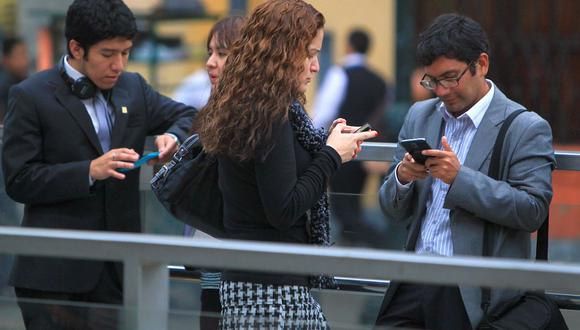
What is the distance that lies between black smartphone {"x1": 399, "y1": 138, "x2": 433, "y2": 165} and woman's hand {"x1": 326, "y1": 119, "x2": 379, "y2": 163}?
0.43 feet

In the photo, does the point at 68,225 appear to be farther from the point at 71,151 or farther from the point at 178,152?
the point at 178,152

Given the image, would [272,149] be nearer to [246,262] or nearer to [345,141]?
[345,141]

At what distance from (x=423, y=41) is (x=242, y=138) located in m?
0.75

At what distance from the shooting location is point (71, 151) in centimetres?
418

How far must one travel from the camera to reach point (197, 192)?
12.8 ft

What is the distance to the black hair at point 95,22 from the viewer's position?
13.8 ft

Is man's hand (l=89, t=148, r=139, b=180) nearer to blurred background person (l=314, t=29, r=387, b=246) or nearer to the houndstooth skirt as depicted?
the houndstooth skirt

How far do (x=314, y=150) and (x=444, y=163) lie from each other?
40 centimetres

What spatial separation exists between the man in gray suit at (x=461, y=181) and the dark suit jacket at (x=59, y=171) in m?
0.96

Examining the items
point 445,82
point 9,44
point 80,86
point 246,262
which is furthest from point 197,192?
point 9,44

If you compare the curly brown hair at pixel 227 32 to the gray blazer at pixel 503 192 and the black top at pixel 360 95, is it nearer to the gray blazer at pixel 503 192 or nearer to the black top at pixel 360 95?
the gray blazer at pixel 503 192

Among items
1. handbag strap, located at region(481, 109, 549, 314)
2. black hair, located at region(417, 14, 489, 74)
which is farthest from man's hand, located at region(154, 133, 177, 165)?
handbag strap, located at region(481, 109, 549, 314)

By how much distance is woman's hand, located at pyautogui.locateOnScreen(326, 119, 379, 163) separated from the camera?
372cm

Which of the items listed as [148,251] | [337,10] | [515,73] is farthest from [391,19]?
[148,251]
